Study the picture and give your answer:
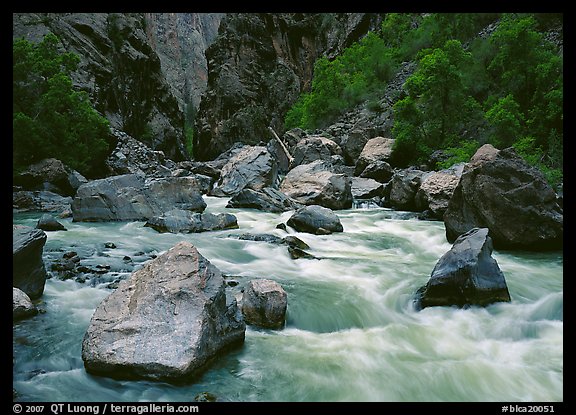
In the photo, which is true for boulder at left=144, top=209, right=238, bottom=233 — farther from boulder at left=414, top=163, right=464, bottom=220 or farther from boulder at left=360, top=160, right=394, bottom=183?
boulder at left=360, top=160, right=394, bottom=183

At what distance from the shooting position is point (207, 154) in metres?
56.0

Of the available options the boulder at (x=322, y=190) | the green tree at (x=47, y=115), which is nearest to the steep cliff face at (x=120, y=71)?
the green tree at (x=47, y=115)

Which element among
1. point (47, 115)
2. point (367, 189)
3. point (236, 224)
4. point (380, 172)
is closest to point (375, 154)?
point (380, 172)

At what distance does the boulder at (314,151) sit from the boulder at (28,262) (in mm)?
19744

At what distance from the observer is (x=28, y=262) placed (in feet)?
18.6

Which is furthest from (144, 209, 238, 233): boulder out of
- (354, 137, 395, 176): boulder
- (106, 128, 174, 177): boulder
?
(106, 128, 174, 177): boulder

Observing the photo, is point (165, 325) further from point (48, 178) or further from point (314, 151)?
point (314, 151)

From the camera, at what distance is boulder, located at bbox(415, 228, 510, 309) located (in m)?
5.80

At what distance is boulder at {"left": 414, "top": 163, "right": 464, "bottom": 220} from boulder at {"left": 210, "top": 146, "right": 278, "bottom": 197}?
7492mm

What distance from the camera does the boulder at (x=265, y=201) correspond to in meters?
15.1

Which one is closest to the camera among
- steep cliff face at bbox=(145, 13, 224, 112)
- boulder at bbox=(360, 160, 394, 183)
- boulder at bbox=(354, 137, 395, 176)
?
boulder at bbox=(360, 160, 394, 183)

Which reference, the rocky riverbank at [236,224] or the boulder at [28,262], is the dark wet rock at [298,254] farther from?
Result: the boulder at [28,262]
